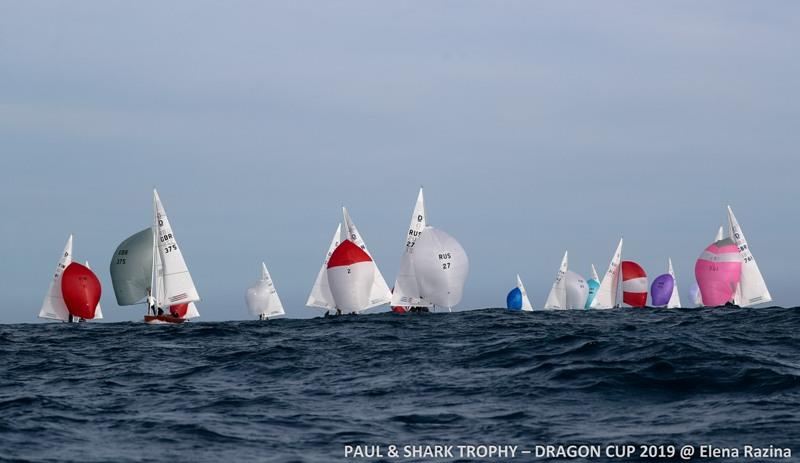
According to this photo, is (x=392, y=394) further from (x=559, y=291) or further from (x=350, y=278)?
(x=559, y=291)

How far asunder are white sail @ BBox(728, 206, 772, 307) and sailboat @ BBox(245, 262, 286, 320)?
118 ft

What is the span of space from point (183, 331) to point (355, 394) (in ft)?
69.4

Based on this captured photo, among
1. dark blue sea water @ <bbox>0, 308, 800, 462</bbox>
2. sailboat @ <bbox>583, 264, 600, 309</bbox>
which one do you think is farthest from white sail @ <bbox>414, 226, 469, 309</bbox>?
sailboat @ <bbox>583, 264, 600, 309</bbox>

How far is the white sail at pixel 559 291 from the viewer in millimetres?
86125

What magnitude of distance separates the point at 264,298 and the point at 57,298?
76.5 feet

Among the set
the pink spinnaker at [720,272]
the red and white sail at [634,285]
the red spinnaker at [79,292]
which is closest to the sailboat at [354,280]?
the red spinnaker at [79,292]

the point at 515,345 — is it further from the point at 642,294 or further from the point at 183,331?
the point at 642,294

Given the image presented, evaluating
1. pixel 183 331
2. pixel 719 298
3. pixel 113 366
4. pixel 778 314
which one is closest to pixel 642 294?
pixel 719 298

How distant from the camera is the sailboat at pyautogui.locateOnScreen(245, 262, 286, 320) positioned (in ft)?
268

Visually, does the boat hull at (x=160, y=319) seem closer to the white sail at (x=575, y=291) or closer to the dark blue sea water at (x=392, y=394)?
the dark blue sea water at (x=392, y=394)

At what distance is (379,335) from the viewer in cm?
3531

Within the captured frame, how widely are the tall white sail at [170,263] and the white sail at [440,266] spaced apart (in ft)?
42.9

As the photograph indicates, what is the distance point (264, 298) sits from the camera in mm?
82125

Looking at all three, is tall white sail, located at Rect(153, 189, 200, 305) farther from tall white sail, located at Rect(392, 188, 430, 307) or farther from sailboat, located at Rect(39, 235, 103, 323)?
tall white sail, located at Rect(392, 188, 430, 307)
